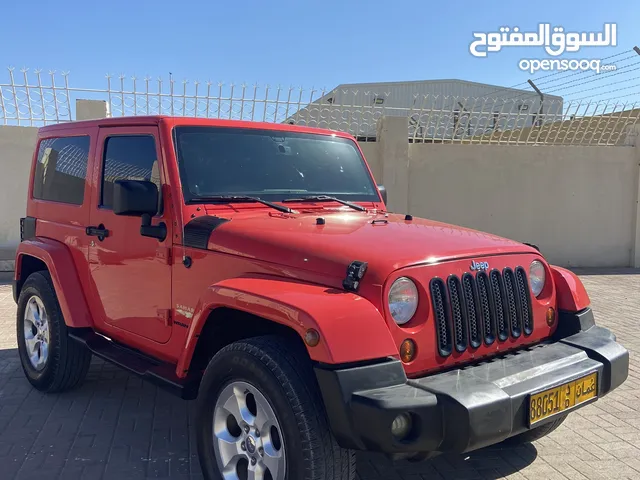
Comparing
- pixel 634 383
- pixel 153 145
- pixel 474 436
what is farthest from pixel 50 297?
pixel 634 383

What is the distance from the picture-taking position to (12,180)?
9.07 meters

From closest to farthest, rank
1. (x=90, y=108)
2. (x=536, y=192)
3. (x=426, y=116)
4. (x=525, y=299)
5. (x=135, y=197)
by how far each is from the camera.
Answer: (x=525, y=299) < (x=135, y=197) < (x=90, y=108) < (x=426, y=116) < (x=536, y=192)

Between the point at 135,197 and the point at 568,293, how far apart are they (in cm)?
247

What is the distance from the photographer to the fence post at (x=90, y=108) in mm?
8805

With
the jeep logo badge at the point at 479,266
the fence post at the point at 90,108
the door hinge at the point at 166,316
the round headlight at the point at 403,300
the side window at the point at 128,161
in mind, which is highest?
the fence post at the point at 90,108

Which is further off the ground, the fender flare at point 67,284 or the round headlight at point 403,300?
the round headlight at point 403,300

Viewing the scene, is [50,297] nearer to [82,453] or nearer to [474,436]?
[82,453]

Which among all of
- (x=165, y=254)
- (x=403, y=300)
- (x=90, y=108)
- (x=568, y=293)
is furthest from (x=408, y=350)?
(x=90, y=108)

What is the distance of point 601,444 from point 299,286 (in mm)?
2382

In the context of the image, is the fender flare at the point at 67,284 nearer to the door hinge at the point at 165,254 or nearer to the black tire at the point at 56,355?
the black tire at the point at 56,355

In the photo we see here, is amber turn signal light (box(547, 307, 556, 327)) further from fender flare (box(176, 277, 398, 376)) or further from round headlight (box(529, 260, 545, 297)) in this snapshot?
fender flare (box(176, 277, 398, 376))

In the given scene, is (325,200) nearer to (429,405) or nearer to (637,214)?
(429,405)

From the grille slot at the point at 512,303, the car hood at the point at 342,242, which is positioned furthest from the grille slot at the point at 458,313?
the grille slot at the point at 512,303

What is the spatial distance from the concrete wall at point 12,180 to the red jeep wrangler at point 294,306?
17.7 feet
